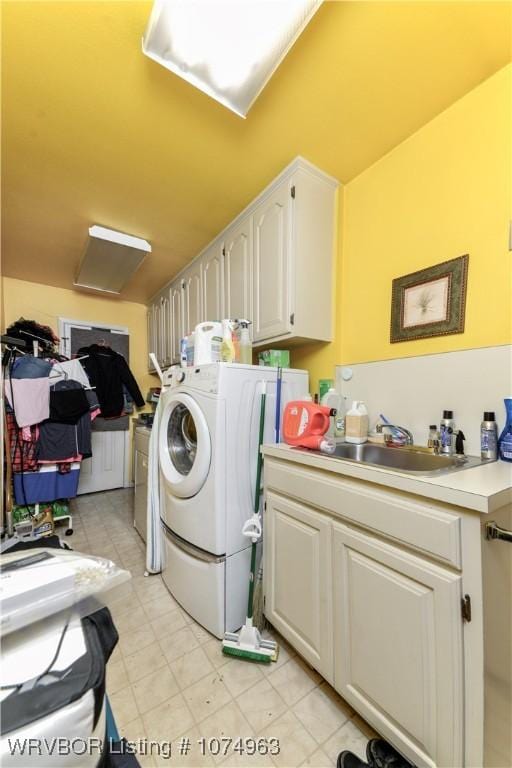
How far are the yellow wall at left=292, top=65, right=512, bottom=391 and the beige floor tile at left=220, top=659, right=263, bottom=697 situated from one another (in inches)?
60.0

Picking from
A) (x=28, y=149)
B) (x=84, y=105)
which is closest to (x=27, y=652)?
(x=84, y=105)

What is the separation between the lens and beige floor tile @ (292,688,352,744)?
1.06m

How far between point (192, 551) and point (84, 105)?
216 cm

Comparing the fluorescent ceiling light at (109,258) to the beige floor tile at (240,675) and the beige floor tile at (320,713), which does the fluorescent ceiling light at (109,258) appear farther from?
the beige floor tile at (320,713)

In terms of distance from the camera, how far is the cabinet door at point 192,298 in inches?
103

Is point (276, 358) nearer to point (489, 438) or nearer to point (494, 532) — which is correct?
point (489, 438)

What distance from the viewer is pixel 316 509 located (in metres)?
1.16

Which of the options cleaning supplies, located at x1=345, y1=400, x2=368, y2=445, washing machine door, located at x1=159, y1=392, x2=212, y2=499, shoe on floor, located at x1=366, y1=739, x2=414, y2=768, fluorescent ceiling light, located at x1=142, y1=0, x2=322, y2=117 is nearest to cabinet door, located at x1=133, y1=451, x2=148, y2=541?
washing machine door, located at x1=159, y1=392, x2=212, y2=499

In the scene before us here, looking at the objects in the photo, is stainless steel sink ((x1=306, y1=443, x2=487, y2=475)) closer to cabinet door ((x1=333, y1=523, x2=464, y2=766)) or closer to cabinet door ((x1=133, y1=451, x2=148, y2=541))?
cabinet door ((x1=333, y1=523, x2=464, y2=766))

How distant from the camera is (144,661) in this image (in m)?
1.35

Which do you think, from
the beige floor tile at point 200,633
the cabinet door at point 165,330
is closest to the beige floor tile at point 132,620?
the beige floor tile at point 200,633

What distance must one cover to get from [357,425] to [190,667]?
52.8 inches

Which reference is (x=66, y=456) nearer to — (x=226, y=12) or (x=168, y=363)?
(x=168, y=363)

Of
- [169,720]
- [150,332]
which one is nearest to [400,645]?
[169,720]
